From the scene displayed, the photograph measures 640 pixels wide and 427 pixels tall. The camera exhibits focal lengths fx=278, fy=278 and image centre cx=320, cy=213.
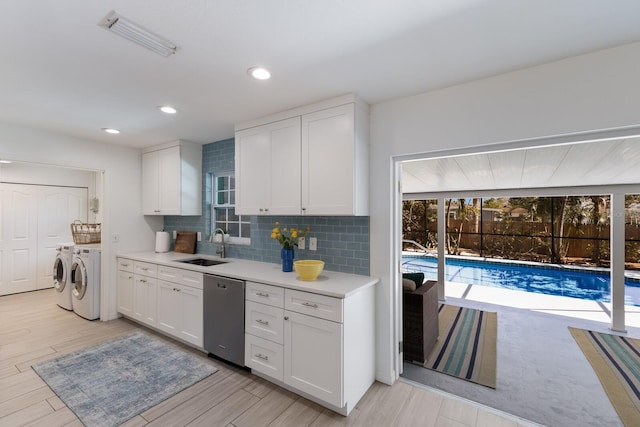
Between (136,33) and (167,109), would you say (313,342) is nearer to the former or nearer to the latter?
(136,33)

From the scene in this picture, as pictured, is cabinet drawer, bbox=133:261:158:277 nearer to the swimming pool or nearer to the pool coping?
the swimming pool

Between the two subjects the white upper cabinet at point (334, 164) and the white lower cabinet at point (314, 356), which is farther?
the white upper cabinet at point (334, 164)

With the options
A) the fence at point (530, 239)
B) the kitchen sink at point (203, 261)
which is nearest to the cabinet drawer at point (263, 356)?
the kitchen sink at point (203, 261)

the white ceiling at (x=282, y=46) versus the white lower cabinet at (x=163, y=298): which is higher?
the white ceiling at (x=282, y=46)

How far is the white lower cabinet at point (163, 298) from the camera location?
292 centimetres

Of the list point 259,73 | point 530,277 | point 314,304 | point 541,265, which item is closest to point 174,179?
point 259,73

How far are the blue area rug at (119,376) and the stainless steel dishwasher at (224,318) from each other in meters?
0.22

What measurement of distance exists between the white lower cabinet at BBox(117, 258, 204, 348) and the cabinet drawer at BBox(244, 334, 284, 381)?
0.69 meters

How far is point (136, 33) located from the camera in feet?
4.93

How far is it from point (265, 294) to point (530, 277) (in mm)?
7560

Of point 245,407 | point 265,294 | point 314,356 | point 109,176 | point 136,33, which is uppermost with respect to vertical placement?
point 136,33

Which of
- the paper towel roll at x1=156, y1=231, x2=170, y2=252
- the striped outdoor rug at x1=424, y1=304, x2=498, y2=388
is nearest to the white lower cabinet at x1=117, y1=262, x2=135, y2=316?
the paper towel roll at x1=156, y1=231, x2=170, y2=252

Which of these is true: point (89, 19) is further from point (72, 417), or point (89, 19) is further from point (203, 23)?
point (72, 417)

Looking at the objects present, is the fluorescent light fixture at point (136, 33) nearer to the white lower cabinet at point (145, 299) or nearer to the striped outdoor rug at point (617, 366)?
the white lower cabinet at point (145, 299)
